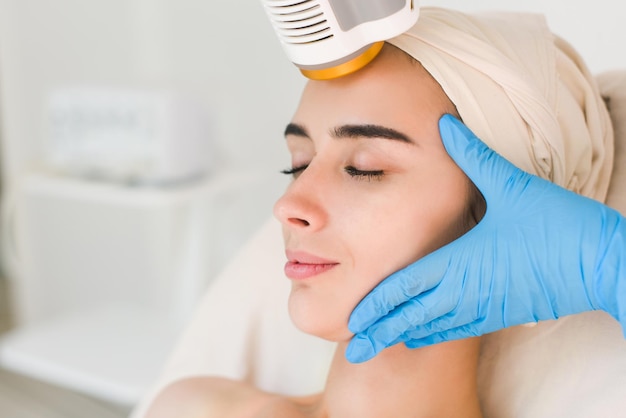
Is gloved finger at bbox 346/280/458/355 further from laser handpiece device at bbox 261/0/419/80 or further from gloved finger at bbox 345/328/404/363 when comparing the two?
laser handpiece device at bbox 261/0/419/80

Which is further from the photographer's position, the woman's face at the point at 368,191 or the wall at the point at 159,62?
the wall at the point at 159,62

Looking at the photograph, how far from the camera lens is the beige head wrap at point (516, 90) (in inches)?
32.4

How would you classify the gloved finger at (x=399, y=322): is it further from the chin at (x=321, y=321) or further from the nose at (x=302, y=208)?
the nose at (x=302, y=208)

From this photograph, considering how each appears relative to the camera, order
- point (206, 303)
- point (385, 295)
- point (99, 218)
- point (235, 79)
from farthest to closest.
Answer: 1. point (99, 218)
2. point (235, 79)
3. point (206, 303)
4. point (385, 295)

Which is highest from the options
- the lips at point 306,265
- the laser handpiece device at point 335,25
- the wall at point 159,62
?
the laser handpiece device at point 335,25

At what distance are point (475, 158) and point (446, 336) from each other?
214 millimetres

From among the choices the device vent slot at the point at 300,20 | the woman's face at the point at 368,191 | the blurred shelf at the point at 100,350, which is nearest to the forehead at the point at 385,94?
the woman's face at the point at 368,191

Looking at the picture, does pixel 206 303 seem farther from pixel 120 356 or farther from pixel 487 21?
pixel 120 356

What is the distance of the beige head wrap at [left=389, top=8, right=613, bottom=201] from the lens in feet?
2.70

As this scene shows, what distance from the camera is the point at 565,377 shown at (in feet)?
2.81

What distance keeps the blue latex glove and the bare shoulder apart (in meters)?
0.22

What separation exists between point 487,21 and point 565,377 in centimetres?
45

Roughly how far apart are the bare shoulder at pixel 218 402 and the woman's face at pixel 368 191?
217mm

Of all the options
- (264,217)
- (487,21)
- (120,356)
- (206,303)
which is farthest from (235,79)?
(487,21)
